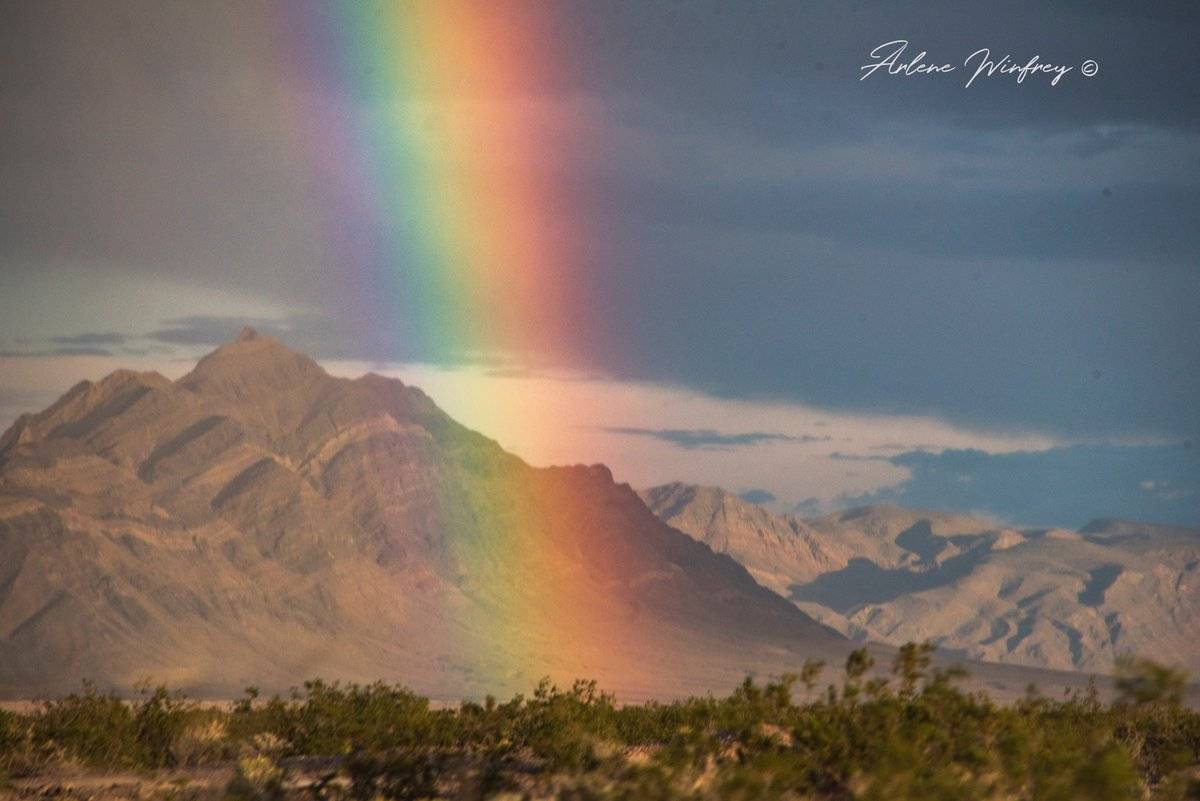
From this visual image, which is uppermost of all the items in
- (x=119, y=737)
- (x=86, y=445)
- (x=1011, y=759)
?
(x=86, y=445)

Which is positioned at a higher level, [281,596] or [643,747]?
[643,747]

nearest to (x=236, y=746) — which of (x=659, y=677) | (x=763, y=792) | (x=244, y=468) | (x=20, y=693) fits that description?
(x=763, y=792)

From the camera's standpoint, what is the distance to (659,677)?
533 feet

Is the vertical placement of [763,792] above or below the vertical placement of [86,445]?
below

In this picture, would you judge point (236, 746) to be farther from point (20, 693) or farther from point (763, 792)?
point (20, 693)

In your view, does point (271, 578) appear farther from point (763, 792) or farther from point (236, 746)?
point (763, 792)

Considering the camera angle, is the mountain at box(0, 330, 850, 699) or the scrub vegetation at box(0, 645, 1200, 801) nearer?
the scrub vegetation at box(0, 645, 1200, 801)

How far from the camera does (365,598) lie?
16925 cm

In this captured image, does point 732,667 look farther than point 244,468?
No

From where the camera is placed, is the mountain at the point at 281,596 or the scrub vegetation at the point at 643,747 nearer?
the scrub vegetation at the point at 643,747

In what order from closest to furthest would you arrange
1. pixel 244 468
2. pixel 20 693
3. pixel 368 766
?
pixel 368 766 → pixel 20 693 → pixel 244 468

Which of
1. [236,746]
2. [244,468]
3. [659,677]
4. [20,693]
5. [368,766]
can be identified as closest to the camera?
[368,766]

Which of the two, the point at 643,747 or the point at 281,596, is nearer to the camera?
the point at 643,747

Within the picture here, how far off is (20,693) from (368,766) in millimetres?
99874
